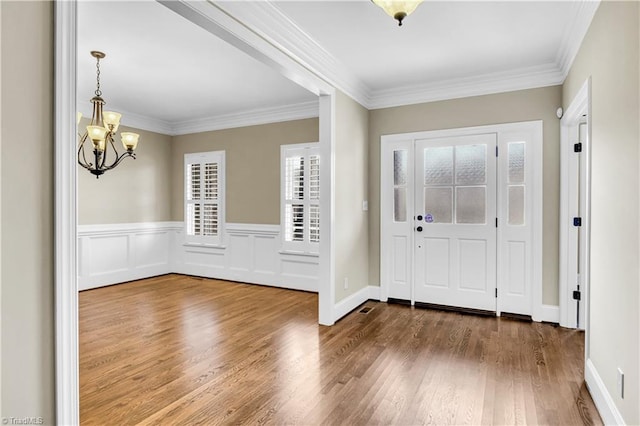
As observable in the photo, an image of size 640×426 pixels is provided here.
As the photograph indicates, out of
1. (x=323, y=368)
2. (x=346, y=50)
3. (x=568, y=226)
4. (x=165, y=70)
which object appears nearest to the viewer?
(x=323, y=368)

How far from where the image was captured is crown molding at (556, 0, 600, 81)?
2.46m

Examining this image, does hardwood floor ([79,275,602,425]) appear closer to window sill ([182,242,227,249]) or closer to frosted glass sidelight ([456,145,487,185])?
frosted glass sidelight ([456,145,487,185])

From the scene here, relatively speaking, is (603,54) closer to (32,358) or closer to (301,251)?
(32,358)

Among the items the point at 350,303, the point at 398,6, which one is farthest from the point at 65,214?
the point at 350,303

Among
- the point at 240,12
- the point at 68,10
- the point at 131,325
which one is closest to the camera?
the point at 68,10

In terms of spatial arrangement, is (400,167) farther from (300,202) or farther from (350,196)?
(300,202)

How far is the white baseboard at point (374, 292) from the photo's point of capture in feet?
15.3

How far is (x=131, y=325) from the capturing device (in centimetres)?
376

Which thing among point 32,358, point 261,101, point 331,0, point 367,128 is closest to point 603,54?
point 331,0

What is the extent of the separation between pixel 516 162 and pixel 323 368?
9.81 ft

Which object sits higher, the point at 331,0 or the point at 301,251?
the point at 331,0

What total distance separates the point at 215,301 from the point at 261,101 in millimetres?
2824

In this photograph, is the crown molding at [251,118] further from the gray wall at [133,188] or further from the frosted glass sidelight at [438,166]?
the frosted glass sidelight at [438,166]

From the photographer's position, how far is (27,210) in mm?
1346
